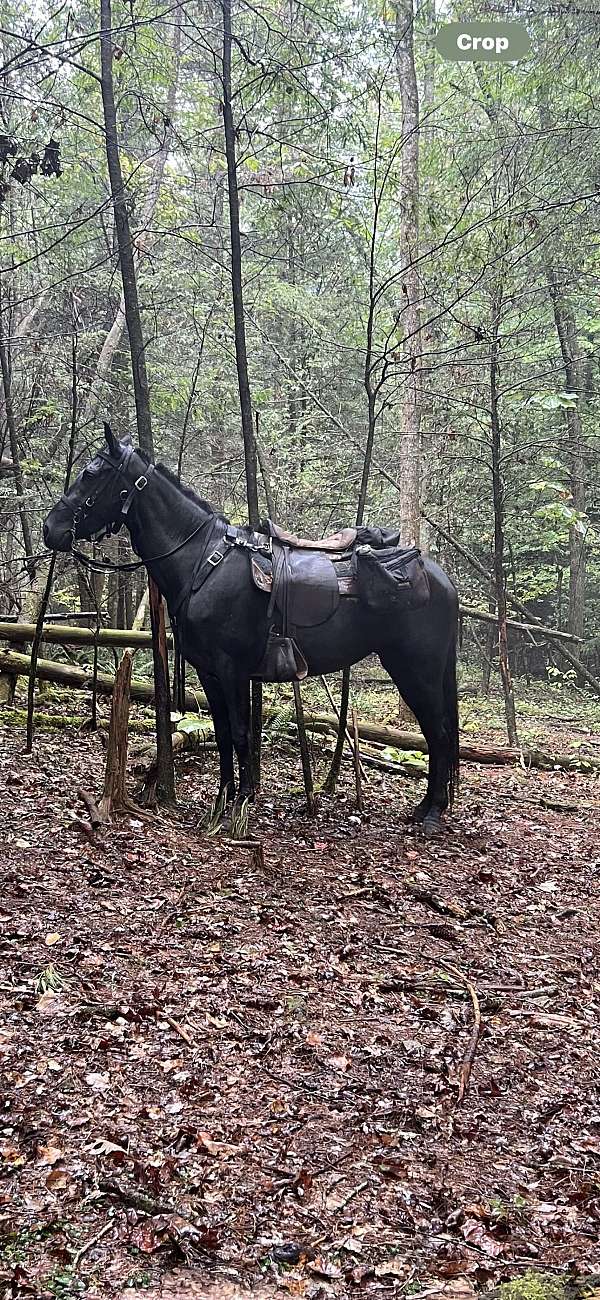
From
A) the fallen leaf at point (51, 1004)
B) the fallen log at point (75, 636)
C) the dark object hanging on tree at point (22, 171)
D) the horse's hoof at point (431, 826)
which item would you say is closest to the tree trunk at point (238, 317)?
the horse's hoof at point (431, 826)

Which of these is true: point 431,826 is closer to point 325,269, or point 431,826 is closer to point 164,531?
point 164,531

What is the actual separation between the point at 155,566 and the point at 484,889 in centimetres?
369

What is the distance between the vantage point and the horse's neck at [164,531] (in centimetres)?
663

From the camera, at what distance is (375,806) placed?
7.89 meters

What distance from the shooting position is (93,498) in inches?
254

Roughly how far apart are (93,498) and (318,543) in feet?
6.48

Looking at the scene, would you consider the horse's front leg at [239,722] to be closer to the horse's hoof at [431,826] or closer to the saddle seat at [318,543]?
the saddle seat at [318,543]

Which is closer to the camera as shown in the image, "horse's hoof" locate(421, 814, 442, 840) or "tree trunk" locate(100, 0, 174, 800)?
"tree trunk" locate(100, 0, 174, 800)

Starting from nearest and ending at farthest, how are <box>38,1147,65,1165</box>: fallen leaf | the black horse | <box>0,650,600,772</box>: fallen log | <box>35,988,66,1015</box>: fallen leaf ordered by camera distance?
1. <box>38,1147,65,1165</box>: fallen leaf
2. <box>35,988,66,1015</box>: fallen leaf
3. the black horse
4. <box>0,650,600,772</box>: fallen log

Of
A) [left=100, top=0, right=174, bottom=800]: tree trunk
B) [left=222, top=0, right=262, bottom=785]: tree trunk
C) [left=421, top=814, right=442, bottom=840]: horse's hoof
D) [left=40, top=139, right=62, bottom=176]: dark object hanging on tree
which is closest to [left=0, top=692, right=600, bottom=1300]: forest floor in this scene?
[left=421, top=814, right=442, bottom=840]: horse's hoof

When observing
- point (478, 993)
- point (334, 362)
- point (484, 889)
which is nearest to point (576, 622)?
point (334, 362)

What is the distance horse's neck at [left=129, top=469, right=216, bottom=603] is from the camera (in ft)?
21.7

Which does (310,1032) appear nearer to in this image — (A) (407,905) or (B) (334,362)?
(A) (407,905)

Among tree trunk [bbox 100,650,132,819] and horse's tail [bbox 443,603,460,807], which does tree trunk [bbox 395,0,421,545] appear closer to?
horse's tail [bbox 443,603,460,807]
